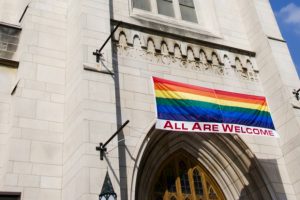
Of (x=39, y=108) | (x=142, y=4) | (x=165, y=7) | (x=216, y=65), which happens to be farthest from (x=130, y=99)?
(x=165, y=7)

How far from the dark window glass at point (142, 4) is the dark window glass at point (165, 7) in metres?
0.33

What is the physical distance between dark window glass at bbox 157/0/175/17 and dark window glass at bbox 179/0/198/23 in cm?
39

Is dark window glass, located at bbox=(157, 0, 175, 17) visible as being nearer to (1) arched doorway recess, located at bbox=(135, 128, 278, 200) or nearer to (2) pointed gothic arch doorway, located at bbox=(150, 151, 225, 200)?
(1) arched doorway recess, located at bbox=(135, 128, 278, 200)

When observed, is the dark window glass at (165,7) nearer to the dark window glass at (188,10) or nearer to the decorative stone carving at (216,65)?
the dark window glass at (188,10)

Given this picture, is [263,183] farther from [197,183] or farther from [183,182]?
[183,182]

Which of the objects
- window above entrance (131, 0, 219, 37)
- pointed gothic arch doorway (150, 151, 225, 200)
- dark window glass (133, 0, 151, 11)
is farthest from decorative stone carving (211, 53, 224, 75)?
pointed gothic arch doorway (150, 151, 225, 200)

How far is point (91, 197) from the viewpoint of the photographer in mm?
7297

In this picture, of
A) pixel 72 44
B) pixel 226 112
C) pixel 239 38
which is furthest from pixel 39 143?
pixel 239 38

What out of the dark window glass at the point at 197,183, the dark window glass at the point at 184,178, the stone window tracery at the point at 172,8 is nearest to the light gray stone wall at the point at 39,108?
the stone window tracery at the point at 172,8

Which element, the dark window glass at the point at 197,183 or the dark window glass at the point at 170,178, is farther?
the dark window glass at the point at 197,183

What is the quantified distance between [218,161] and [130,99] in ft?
9.76

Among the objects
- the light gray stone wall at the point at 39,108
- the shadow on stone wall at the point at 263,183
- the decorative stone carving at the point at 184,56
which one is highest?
the decorative stone carving at the point at 184,56

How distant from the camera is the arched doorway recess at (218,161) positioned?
33.4 feet

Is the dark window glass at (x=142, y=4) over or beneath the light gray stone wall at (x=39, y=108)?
over
